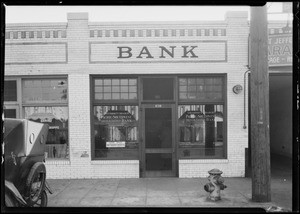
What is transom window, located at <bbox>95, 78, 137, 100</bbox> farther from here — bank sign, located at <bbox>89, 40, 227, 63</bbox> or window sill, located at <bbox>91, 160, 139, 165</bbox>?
window sill, located at <bbox>91, 160, 139, 165</bbox>

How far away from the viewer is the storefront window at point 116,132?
8.48 m

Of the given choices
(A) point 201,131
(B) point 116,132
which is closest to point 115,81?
(B) point 116,132

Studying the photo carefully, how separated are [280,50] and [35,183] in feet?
23.8

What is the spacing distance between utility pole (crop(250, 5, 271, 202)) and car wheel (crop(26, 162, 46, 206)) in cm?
436

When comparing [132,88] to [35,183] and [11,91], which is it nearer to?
[11,91]

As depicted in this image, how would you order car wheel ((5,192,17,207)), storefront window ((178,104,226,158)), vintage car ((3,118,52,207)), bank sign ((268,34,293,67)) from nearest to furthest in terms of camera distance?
1. car wheel ((5,192,17,207))
2. vintage car ((3,118,52,207))
3. bank sign ((268,34,293,67))
4. storefront window ((178,104,226,158))

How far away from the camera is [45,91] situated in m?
8.51

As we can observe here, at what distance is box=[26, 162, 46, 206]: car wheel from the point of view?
4.57 m

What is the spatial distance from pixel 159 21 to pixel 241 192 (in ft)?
17.4

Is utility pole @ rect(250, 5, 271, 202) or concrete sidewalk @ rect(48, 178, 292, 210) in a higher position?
utility pole @ rect(250, 5, 271, 202)

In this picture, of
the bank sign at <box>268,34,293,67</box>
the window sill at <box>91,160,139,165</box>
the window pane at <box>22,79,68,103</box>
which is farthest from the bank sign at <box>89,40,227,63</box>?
the window sill at <box>91,160,139,165</box>

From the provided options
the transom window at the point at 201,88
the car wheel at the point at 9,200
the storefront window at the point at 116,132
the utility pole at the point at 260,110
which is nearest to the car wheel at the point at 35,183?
the car wheel at the point at 9,200

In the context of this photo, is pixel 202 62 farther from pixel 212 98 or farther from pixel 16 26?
pixel 16 26
